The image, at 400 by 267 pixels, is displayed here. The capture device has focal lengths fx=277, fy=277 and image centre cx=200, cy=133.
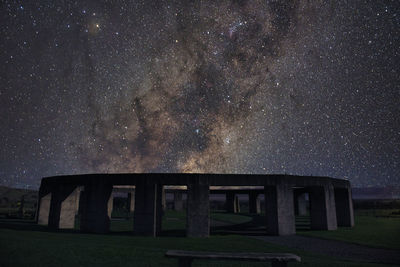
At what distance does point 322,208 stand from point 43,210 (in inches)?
991

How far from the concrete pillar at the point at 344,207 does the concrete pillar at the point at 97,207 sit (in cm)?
2105

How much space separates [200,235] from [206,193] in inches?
107

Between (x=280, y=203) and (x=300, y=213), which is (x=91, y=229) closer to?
(x=280, y=203)

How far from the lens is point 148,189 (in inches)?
741

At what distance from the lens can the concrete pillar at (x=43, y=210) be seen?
2595 centimetres

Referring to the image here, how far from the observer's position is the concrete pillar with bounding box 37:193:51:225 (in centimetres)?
2595

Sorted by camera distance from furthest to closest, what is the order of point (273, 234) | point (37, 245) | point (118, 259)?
point (273, 234)
point (37, 245)
point (118, 259)

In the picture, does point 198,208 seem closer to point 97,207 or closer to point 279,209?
point 279,209

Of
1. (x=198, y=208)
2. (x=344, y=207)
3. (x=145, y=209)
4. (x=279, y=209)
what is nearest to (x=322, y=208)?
(x=279, y=209)

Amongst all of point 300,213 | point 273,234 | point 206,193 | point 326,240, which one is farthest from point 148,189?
point 300,213

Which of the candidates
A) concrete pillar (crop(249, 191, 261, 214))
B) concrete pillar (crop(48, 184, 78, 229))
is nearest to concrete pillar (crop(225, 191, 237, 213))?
concrete pillar (crop(249, 191, 261, 214))

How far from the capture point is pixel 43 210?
86.2ft

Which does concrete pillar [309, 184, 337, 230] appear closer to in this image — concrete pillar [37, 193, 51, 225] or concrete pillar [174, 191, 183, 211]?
concrete pillar [37, 193, 51, 225]

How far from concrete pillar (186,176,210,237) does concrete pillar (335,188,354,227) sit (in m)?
15.2
